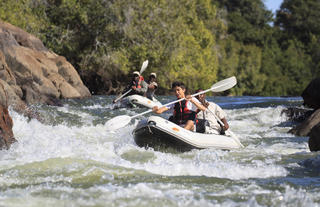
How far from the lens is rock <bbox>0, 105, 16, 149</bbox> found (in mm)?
8242

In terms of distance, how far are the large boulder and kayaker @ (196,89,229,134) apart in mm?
4709

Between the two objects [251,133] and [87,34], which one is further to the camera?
[87,34]

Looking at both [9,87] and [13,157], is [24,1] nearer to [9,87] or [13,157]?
[9,87]

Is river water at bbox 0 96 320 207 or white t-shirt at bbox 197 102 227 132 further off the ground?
white t-shirt at bbox 197 102 227 132

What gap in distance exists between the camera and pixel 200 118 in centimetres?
991

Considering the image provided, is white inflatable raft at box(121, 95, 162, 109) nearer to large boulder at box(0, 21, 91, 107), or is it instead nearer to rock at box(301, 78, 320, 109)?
large boulder at box(0, 21, 91, 107)

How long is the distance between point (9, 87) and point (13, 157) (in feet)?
18.6

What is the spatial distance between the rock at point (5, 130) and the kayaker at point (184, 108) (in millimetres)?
2273

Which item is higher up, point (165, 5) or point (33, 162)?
point (165, 5)

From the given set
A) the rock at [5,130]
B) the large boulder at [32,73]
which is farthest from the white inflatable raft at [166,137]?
the large boulder at [32,73]

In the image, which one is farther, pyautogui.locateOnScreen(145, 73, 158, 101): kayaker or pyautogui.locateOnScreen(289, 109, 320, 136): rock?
pyautogui.locateOnScreen(145, 73, 158, 101): kayaker

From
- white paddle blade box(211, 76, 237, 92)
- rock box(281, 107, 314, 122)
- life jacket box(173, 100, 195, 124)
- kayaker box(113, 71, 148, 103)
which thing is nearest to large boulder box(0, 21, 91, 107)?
kayaker box(113, 71, 148, 103)

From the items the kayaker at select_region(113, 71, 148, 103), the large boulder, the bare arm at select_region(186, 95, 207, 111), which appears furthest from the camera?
the kayaker at select_region(113, 71, 148, 103)

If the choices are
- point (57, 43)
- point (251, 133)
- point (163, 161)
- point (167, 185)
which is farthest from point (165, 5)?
point (167, 185)
